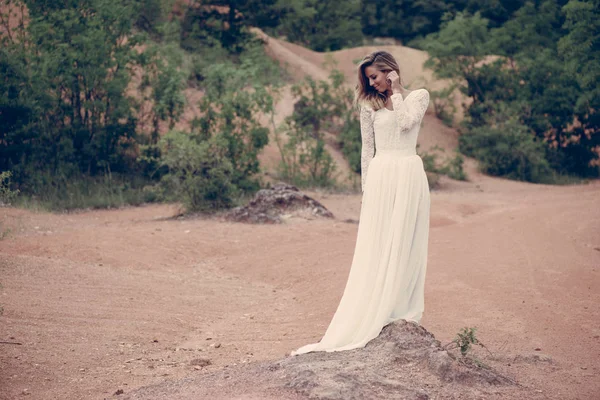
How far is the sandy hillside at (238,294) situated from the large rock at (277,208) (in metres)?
0.51

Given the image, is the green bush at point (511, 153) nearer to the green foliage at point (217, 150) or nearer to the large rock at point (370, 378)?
the green foliage at point (217, 150)

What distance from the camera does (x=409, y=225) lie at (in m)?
5.14

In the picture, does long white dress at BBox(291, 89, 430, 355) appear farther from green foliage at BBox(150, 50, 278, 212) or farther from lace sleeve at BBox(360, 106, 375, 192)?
green foliage at BBox(150, 50, 278, 212)

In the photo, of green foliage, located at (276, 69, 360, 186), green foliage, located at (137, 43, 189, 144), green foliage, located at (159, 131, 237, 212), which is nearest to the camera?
green foliage, located at (159, 131, 237, 212)

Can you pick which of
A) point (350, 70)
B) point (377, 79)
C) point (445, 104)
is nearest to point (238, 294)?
point (377, 79)

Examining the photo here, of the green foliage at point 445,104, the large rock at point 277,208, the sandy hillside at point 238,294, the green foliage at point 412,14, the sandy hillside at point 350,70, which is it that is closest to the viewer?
the sandy hillside at point 238,294

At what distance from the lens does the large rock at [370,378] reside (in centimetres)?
440

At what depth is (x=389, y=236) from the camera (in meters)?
5.16

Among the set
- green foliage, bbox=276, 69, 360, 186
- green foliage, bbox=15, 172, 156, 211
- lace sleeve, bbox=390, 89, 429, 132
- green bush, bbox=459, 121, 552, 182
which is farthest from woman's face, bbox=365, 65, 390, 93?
green bush, bbox=459, 121, 552, 182

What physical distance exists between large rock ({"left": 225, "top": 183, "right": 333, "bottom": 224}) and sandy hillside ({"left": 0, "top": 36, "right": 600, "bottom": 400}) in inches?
20.2

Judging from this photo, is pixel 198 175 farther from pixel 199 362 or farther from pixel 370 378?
pixel 370 378

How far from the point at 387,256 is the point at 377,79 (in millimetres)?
1196

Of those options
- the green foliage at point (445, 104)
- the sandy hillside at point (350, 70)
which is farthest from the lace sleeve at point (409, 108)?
the green foliage at point (445, 104)

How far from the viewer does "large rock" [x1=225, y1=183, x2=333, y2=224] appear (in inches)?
501
